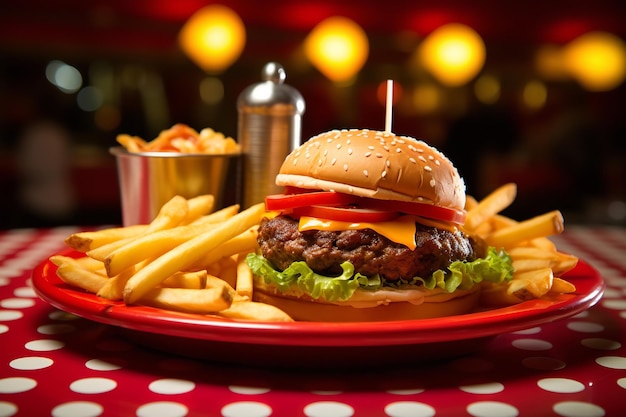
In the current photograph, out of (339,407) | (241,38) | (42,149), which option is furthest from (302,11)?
(339,407)

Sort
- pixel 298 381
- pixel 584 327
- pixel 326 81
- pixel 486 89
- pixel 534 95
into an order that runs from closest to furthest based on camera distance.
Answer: pixel 298 381 → pixel 584 327 → pixel 326 81 → pixel 534 95 → pixel 486 89

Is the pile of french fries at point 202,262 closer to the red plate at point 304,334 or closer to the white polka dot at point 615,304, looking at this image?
the red plate at point 304,334

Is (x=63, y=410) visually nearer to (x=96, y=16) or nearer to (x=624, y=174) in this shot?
(x=96, y=16)

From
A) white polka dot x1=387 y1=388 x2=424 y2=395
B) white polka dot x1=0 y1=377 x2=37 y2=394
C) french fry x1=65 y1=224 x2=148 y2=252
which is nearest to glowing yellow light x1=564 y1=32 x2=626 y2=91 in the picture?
french fry x1=65 y1=224 x2=148 y2=252

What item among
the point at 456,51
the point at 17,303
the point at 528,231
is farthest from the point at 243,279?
the point at 456,51

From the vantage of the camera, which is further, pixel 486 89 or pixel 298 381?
pixel 486 89

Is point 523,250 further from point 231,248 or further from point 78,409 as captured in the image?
point 78,409
